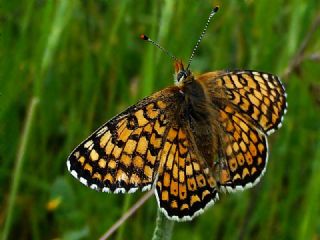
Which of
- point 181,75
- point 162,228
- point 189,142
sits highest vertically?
point 181,75

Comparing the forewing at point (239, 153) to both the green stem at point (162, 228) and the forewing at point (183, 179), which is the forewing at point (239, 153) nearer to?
the forewing at point (183, 179)

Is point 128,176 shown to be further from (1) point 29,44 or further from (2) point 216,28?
(2) point 216,28

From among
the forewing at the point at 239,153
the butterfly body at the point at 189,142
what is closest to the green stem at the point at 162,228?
the butterfly body at the point at 189,142

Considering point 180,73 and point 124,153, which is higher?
point 180,73

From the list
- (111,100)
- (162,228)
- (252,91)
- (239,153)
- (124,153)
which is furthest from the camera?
(111,100)

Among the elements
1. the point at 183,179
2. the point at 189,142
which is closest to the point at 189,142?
the point at 189,142

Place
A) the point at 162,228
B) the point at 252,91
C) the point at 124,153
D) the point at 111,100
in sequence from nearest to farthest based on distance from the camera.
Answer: the point at 162,228 → the point at 124,153 → the point at 252,91 → the point at 111,100

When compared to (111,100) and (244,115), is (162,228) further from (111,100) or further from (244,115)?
(111,100)

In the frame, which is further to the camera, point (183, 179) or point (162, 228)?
point (183, 179)
